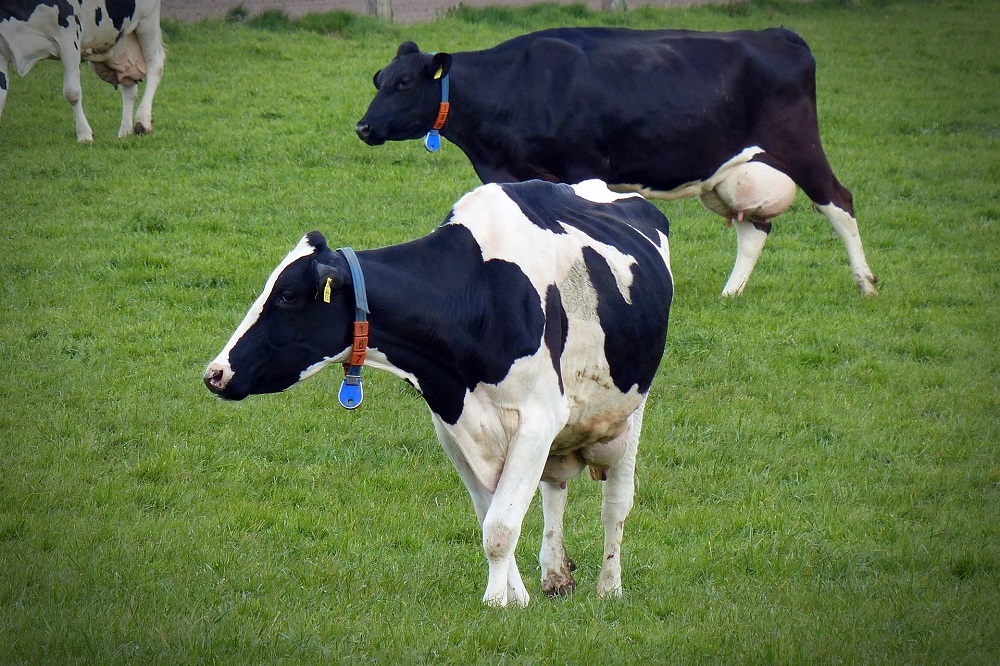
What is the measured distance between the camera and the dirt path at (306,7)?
70.4ft

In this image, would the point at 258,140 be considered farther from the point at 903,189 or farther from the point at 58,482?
the point at 58,482

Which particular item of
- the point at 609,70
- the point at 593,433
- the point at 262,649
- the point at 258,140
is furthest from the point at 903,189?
the point at 262,649

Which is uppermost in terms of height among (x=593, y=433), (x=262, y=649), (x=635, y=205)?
(x=635, y=205)

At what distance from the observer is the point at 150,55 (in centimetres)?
1627

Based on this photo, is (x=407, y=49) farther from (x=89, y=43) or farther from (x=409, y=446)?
(x=89, y=43)

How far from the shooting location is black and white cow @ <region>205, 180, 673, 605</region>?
4.65 meters

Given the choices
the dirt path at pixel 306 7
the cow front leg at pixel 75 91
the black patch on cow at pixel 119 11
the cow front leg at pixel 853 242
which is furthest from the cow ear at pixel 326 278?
the dirt path at pixel 306 7

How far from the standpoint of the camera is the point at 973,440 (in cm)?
788

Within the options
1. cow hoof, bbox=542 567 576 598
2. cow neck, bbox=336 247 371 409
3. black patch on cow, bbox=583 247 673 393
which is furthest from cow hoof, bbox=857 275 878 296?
cow neck, bbox=336 247 371 409

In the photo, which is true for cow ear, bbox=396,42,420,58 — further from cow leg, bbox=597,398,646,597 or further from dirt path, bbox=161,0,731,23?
dirt path, bbox=161,0,731,23

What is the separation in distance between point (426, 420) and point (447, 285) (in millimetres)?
3415

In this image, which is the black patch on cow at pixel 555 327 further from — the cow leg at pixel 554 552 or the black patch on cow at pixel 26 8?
the black patch on cow at pixel 26 8

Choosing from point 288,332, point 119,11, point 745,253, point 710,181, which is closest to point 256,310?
point 288,332

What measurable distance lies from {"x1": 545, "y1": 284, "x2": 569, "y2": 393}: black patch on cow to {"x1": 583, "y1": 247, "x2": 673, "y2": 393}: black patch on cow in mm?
262
